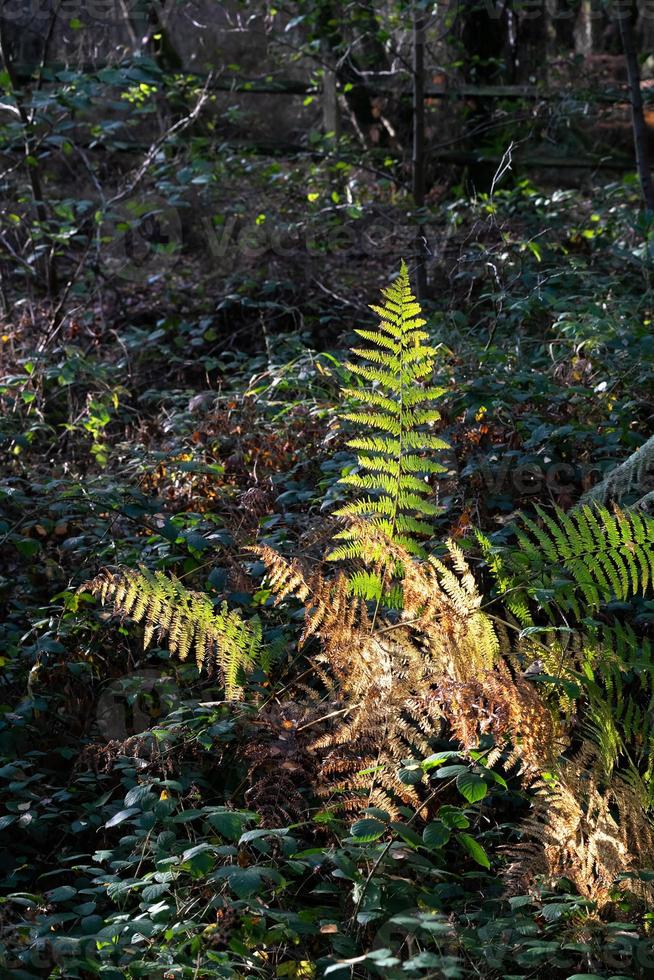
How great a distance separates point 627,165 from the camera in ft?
32.1

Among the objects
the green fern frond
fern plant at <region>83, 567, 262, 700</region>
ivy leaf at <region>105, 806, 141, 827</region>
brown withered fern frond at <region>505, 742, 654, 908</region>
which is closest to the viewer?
brown withered fern frond at <region>505, 742, 654, 908</region>

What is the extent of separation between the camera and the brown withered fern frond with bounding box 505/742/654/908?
2070 millimetres

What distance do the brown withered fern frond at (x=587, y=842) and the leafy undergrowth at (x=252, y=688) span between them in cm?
5

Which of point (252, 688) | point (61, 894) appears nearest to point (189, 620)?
point (252, 688)

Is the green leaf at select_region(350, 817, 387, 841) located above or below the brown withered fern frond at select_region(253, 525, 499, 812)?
below

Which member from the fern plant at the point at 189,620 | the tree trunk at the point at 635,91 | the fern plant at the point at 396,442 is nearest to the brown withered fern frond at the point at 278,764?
the fern plant at the point at 189,620

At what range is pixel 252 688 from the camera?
269cm

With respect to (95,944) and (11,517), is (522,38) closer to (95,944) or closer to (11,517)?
(11,517)

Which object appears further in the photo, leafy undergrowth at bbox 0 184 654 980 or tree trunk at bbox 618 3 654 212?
tree trunk at bbox 618 3 654 212

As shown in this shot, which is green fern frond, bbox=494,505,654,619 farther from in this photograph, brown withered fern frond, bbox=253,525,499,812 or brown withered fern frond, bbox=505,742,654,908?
brown withered fern frond, bbox=505,742,654,908

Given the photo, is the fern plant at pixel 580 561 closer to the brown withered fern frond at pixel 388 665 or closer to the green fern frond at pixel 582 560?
the green fern frond at pixel 582 560

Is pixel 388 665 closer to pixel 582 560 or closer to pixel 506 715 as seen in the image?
pixel 506 715

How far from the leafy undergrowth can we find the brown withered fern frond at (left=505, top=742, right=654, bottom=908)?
46mm

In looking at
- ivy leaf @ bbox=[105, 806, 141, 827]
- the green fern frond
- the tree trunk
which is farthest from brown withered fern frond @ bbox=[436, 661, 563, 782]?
the tree trunk
